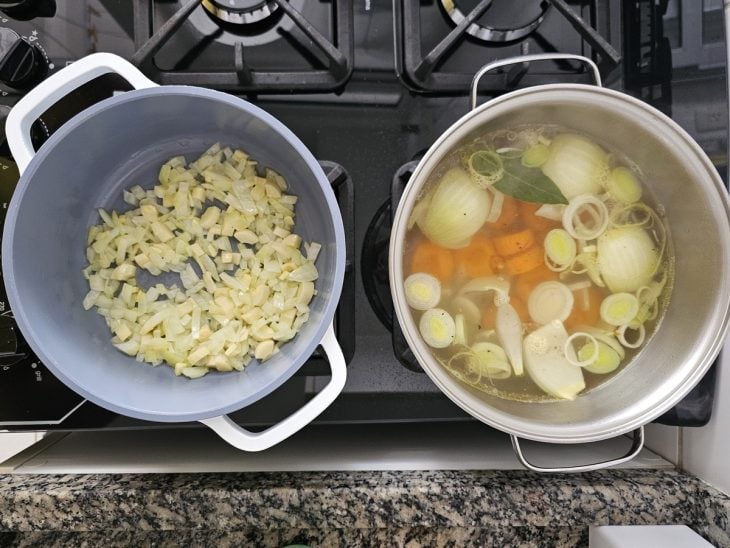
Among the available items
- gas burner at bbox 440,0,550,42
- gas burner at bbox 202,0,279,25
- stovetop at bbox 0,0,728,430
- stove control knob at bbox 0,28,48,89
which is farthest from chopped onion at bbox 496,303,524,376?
stove control knob at bbox 0,28,48,89

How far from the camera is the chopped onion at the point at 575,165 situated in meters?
0.70

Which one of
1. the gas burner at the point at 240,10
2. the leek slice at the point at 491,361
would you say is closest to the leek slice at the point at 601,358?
the leek slice at the point at 491,361

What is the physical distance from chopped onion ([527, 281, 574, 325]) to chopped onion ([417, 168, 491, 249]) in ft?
0.43

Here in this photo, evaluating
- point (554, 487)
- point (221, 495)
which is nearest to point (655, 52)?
point (554, 487)

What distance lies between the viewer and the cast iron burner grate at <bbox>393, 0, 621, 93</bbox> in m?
0.67

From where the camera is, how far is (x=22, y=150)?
0.60 meters

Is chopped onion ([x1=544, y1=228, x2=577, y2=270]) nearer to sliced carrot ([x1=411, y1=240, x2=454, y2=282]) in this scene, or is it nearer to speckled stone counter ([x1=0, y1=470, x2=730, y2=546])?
sliced carrot ([x1=411, y1=240, x2=454, y2=282])

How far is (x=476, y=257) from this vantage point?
722 millimetres

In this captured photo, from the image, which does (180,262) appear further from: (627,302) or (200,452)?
(627,302)

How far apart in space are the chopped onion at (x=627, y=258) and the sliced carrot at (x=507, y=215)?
0.13 metres

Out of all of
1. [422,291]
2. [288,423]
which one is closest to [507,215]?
[422,291]

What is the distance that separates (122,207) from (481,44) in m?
0.57

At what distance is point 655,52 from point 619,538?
2.14 feet

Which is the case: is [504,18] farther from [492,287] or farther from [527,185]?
[492,287]
